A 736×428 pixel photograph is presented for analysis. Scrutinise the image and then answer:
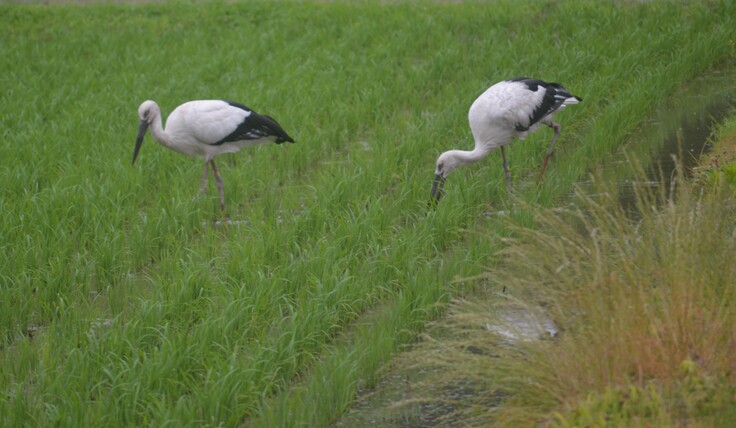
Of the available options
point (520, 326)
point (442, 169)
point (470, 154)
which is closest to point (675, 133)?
point (470, 154)

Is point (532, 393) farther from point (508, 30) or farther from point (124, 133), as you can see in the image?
point (508, 30)

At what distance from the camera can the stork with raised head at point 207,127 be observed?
8087mm

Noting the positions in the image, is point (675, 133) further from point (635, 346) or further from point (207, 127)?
point (635, 346)

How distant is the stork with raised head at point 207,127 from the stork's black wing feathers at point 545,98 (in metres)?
1.80

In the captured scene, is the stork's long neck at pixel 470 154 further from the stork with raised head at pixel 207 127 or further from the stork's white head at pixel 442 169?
the stork with raised head at pixel 207 127

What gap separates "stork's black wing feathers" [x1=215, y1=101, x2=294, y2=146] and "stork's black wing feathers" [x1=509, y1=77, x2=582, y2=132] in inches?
69.8

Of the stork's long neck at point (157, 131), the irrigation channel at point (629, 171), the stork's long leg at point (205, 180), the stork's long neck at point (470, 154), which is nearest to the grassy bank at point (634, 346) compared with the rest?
the irrigation channel at point (629, 171)

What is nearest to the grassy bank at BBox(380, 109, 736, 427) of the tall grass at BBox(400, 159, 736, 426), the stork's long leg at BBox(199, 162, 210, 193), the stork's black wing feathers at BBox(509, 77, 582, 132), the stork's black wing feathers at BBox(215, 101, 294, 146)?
the tall grass at BBox(400, 159, 736, 426)

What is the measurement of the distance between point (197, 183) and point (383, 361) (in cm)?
395

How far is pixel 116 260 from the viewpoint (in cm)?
654

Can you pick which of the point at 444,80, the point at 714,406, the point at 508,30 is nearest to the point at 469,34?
the point at 508,30

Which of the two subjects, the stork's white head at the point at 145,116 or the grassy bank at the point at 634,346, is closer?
the grassy bank at the point at 634,346

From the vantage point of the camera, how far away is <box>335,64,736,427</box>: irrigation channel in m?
4.56

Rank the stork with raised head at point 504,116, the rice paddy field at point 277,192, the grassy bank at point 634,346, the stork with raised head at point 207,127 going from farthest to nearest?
1. the stork with raised head at point 207,127
2. the stork with raised head at point 504,116
3. the rice paddy field at point 277,192
4. the grassy bank at point 634,346
